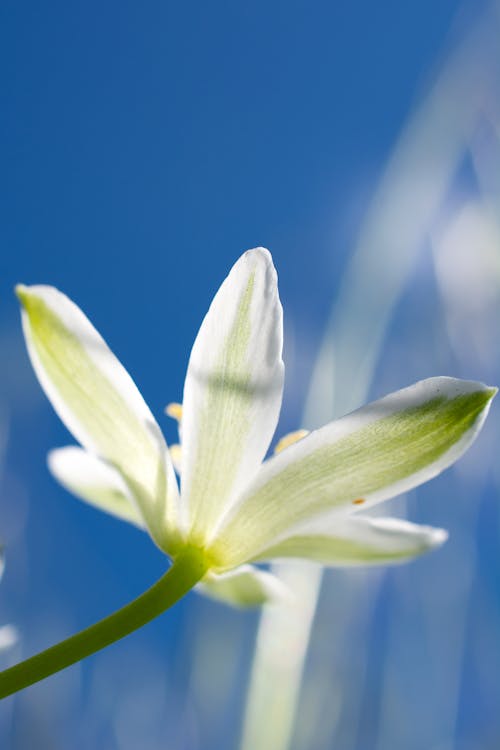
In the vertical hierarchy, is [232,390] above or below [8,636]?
above

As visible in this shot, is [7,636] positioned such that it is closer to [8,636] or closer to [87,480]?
[8,636]

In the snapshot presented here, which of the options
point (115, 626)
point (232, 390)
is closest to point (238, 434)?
point (232, 390)

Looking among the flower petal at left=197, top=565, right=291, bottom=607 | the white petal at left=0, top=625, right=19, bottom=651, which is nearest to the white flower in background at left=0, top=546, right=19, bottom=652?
the white petal at left=0, top=625, right=19, bottom=651

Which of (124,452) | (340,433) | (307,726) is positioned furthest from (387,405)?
(307,726)

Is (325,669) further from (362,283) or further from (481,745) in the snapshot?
(362,283)

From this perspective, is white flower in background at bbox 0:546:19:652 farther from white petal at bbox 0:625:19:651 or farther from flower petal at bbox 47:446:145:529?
flower petal at bbox 47:446:145:529

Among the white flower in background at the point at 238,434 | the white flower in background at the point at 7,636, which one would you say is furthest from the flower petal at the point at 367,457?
the white flower in background at the point at 7,636

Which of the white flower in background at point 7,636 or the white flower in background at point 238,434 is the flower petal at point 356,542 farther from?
the white flower in background at point 7,636
